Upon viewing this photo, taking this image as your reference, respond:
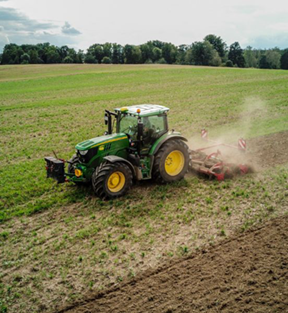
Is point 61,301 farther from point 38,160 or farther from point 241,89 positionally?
point 241,89

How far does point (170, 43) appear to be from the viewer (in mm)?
117438

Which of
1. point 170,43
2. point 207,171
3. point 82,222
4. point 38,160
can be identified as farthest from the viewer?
point 170,43

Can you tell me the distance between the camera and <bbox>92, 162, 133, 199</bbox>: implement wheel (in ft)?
29.8

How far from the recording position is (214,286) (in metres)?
6.23

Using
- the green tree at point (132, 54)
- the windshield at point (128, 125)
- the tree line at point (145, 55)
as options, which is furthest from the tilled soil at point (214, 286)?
the green tree at point (132, 54)

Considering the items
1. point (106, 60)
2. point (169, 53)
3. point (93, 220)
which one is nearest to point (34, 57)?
point (106, 60)

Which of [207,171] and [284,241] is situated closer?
[284,241]

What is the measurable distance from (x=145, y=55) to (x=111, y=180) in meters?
105

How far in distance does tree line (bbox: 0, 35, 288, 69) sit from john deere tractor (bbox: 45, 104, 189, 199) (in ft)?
270

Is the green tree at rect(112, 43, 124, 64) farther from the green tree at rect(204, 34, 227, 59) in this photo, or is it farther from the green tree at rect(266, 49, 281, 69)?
the green tree at rect(266, 49, 281, 69)

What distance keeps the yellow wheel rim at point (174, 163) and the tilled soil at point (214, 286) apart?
142 inches

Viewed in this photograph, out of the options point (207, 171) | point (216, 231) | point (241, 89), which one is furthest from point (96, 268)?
point (241, 89)

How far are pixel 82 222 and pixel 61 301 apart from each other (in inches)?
106

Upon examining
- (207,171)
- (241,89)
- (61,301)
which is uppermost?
(241,89)
